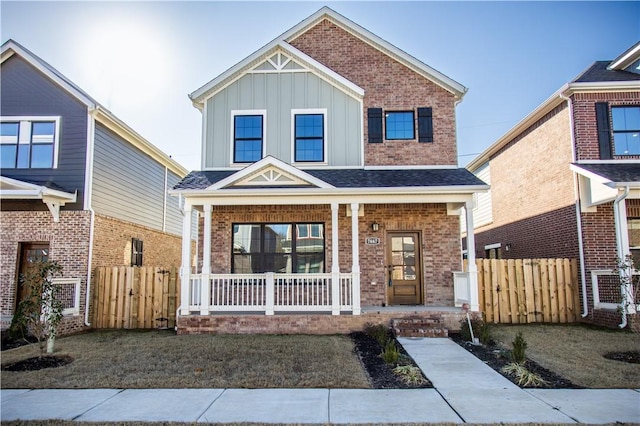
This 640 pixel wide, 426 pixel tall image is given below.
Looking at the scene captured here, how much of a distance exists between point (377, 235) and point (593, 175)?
542 centimetres

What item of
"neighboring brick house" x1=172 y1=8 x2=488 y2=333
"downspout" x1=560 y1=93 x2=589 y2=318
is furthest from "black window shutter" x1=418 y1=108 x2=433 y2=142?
"downspout" x1=560 y1=93 x2=589 y2=318

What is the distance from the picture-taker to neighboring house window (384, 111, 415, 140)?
39.4 feet

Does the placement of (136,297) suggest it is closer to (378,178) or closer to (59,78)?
(59,78)

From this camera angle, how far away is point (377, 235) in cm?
1140

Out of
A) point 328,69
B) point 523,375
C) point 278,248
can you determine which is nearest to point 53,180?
point 278,248

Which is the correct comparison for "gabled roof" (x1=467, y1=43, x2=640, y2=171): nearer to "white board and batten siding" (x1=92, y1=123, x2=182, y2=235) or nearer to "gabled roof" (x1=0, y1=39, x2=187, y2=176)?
"gabled roof" (x1=0, y1=39, x2=187, y2=176)

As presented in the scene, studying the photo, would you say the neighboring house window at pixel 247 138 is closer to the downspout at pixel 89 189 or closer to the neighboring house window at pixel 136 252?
the downspout at pixel 89 189

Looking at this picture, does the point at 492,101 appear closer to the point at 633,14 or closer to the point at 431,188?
the point at 633,14

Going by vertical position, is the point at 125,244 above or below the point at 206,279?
above

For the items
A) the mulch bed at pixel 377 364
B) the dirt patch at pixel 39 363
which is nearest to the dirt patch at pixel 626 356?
the mulch bed at pixel 377 364

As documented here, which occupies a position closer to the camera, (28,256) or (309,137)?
(28,256)

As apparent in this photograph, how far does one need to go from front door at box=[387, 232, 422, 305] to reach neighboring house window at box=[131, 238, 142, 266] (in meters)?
8.28

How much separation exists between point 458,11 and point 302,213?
6081 mm

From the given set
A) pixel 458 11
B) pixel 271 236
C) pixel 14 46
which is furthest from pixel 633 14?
pixel 14 46
